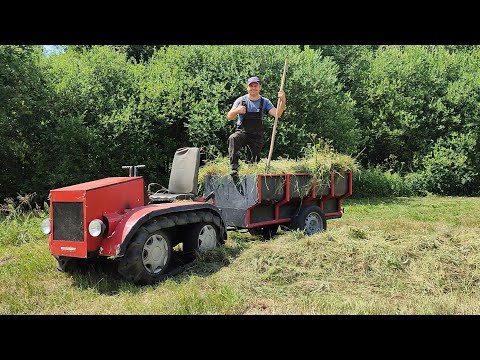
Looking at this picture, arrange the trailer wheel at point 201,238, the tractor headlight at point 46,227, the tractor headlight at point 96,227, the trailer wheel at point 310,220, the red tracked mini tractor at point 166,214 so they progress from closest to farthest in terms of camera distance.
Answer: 1. the tractor headlight at point 96,227
2. the red tracked mini tractor at point 166,214
3. the tractor headlight at point 46,227
4. the trailer wheel at point 201,238
5. the trailer wheel at point 310,220

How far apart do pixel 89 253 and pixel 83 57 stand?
1170 centimetres

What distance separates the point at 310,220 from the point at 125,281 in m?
3.59

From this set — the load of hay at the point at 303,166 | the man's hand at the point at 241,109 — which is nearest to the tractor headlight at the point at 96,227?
the load of hay at the point at 303,166

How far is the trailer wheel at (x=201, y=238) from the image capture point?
6.65 meters

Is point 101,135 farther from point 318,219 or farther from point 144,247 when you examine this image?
point 144,247

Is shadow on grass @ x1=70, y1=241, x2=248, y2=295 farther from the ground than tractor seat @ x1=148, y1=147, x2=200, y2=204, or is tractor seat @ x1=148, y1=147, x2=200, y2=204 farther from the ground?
tractor seat @ x1=148, y1=147, x2=200, y2=204

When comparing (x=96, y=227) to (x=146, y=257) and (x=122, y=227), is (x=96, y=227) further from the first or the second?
(x=146, y=257)

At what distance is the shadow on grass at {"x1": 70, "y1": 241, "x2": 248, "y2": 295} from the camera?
19.2ft

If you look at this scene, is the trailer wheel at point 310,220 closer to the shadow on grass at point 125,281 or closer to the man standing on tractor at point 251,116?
the man standing on tractor at point 251,116

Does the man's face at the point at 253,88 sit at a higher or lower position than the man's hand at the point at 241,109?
higher

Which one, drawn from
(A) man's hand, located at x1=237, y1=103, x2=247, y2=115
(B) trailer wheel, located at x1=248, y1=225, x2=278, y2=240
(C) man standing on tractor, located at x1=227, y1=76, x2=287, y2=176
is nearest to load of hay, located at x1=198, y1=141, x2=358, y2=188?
(C) man standing on tractor, located at x1=227, y1=76, x2=287, y2=176

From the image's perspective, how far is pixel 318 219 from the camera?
28.7 feet

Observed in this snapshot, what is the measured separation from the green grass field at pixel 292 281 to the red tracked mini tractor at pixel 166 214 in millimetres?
298

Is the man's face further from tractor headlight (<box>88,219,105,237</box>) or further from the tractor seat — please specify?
tractor headlight (<box>88,219,105,237</box>)
